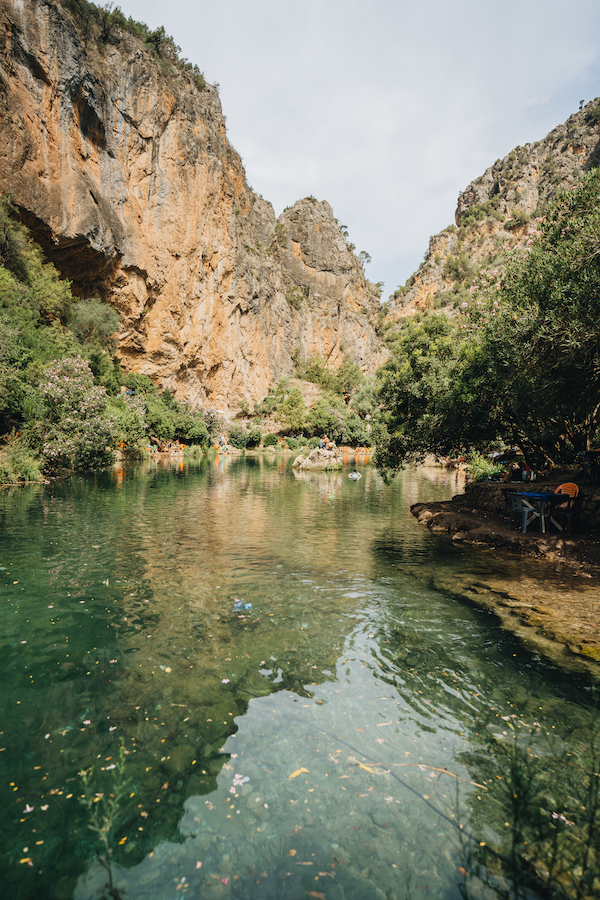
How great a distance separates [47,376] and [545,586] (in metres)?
23.8

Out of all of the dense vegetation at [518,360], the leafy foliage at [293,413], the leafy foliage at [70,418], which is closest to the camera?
the dense vegetation at [518,360]

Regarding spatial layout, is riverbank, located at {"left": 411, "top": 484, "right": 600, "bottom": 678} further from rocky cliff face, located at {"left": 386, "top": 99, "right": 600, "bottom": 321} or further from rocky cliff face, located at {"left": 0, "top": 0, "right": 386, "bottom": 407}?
rocky cliff face, located at {"left": 386, "top": 99, "right": 600, "bottom": 321}

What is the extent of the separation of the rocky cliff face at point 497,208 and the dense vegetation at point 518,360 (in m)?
77.3

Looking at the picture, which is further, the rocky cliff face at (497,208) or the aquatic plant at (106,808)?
the rocky cliff face at (497,208)

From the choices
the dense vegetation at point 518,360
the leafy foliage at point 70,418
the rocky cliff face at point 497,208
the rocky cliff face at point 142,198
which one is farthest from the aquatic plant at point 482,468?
the rocky cliff face at point 497,208

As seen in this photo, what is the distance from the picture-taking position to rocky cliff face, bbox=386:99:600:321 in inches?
3339

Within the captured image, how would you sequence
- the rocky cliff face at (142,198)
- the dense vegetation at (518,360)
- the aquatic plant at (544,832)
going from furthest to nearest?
1. the rocky cliff face at (142,198)
2. the dense vegetation at (518,360)
3. the aquatic plant at (544,832)

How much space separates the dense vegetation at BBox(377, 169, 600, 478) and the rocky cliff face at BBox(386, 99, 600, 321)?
77315mm

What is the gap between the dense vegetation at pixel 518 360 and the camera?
32.0ft

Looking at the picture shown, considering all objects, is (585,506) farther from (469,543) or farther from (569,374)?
(569,374)

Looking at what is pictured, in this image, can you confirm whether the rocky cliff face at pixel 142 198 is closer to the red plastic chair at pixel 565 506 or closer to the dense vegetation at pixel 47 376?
the dense vegetation at pixel 47 376

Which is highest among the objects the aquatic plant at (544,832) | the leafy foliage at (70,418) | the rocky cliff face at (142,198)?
the rocky cliff face at (142,198)

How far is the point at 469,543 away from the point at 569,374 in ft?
16.9

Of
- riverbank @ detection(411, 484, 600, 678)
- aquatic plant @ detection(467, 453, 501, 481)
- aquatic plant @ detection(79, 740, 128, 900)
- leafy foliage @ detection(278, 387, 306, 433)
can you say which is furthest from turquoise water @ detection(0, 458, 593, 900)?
leafy foliage @ detection(278, 387, 306, 433)
